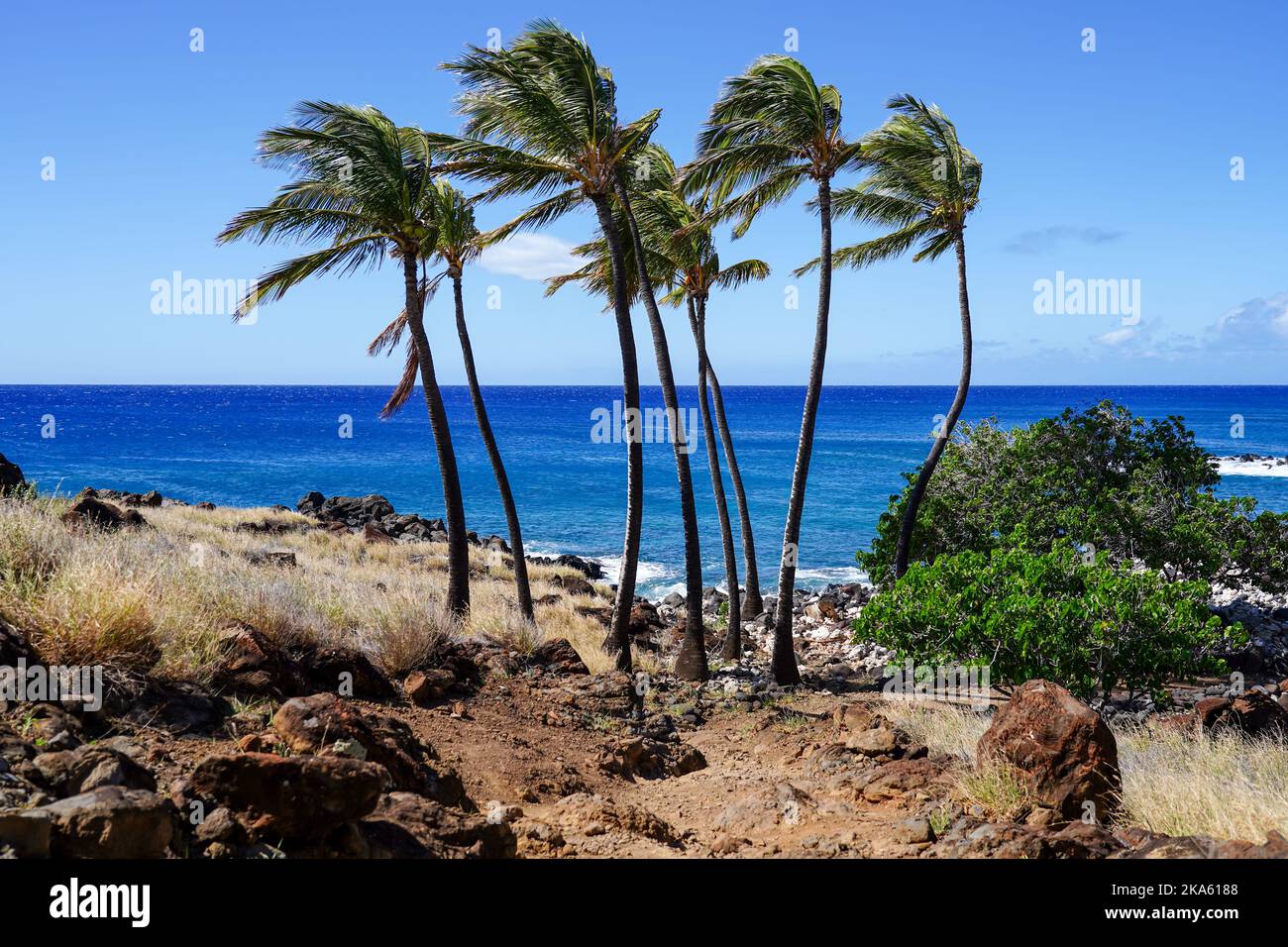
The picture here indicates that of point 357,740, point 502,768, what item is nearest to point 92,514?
point 502,768

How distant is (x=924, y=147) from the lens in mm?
16156

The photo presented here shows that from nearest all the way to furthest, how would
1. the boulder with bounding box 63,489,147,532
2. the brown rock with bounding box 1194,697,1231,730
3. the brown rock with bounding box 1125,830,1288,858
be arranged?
the brown rock with bounding box 1125,830,1288,858
the brown rock with bounding box 1194,697,1231,730
the boulder with bounding box 63,489,147,532

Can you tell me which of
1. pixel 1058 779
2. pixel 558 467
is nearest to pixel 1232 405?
pixel 558 467

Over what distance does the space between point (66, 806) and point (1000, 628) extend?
970 cm

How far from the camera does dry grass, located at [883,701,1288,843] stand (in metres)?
5.71

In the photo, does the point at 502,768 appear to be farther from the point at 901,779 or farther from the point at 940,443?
the point at 940,443

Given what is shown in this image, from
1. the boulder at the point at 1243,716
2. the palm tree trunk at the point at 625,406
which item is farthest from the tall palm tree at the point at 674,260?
the boulder at the point at 1243,716

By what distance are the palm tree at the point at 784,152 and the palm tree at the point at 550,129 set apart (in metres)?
1.49

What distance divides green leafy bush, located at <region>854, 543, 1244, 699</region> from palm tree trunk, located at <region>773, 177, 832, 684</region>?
12.5 ft

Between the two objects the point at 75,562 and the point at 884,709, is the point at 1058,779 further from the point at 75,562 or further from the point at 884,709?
the point at 75,562

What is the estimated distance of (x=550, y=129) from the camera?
44.2 feet

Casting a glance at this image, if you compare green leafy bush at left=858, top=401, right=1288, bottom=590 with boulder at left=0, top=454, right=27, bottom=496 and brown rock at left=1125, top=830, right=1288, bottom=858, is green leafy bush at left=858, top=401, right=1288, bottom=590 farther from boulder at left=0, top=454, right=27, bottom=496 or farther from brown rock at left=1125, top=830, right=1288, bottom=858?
boulder at left=0, top=454, right=27, bottom=496

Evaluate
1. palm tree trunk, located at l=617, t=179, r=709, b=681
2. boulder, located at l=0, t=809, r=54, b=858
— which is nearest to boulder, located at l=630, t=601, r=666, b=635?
palm tree trunk, located at l=617, t=179, r=709, b=681
